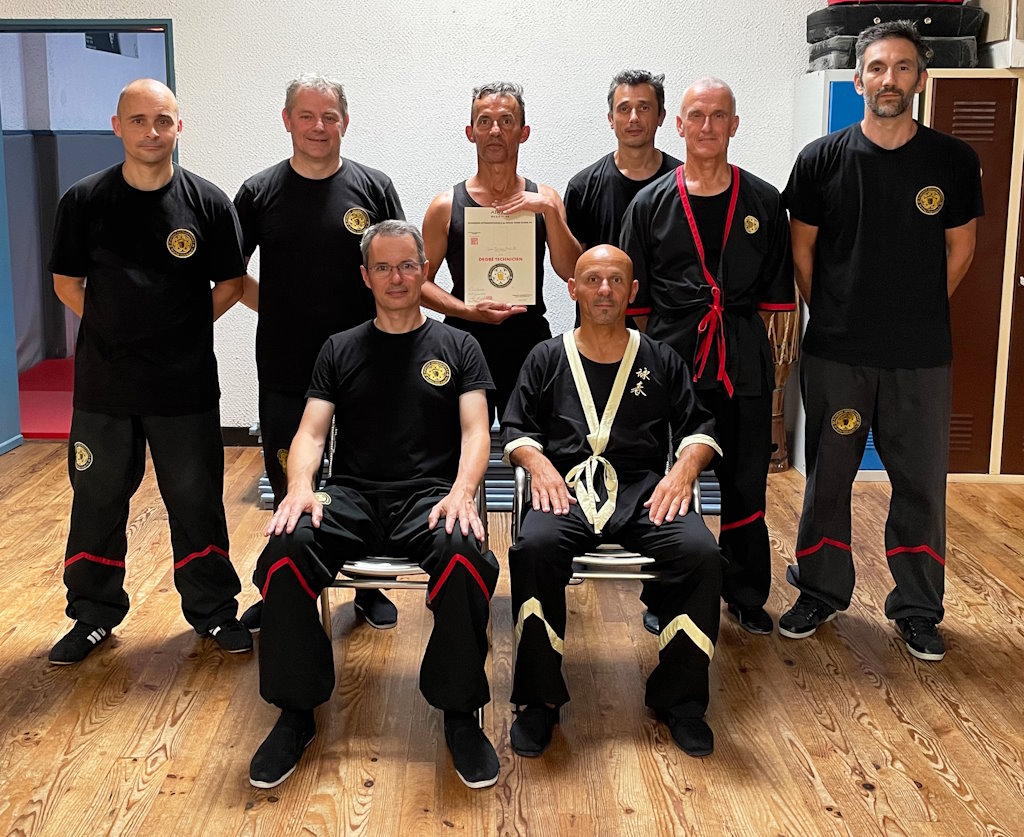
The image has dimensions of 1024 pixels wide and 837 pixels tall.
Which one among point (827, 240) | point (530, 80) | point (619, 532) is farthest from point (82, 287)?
point (530, 80)

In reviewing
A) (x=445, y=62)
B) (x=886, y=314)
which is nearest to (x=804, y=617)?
(x=886, y=314)

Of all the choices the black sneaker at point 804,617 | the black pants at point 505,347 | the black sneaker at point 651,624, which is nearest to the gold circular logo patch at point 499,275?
the black pants at point 505,347

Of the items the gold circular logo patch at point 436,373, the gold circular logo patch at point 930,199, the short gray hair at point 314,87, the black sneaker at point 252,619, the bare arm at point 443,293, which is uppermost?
the short gray hair at point 314,87

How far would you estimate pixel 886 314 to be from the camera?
3.32 metres

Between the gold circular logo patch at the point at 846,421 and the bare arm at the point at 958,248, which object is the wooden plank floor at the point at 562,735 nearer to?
the gold circular logo patch at the point at 846,421

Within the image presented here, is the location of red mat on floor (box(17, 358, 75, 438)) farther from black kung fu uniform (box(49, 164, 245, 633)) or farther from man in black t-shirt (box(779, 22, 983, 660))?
man in black t-shirt (box(779, 22, 983, 660))

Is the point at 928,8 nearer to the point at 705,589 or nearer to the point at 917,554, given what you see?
the point at 917,554

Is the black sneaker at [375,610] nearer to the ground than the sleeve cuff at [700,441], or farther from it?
nearer to the ground

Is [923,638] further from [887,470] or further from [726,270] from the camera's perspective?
[726,270]

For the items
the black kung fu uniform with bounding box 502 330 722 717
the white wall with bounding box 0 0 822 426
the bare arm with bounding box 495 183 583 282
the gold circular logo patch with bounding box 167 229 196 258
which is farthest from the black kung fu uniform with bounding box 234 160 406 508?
the white wall with bounding box 0 0 822 426

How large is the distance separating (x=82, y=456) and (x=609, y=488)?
4.97 ft

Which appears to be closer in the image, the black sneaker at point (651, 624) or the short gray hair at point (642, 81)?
the black sneaker at point (651, 624)

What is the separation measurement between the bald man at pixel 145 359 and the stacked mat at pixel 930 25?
3.15 m

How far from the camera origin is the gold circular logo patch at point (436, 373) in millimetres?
3104
